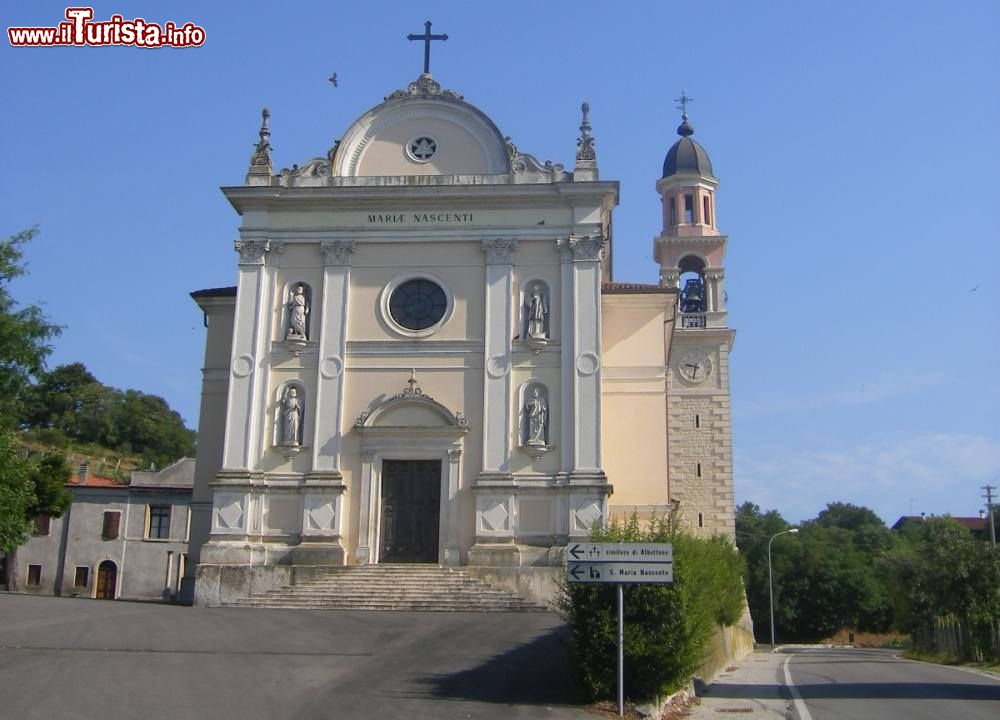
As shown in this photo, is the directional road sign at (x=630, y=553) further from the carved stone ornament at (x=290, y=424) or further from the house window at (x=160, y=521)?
the house window at (x=160, y=521)

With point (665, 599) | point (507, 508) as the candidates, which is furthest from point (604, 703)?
point (507, 508)

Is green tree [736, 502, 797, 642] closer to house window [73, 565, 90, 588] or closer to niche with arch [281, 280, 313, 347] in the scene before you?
house window [73, 565, 90, 588]

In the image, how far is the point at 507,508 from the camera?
28.5 m

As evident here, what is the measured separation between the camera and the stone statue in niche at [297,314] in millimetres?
30000

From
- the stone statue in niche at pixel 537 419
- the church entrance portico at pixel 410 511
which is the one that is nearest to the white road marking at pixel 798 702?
the stone statue in niche at pixel 537 419

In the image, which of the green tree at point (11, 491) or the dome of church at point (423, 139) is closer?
the green tree at point (11, 491)

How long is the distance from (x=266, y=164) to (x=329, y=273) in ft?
12.6

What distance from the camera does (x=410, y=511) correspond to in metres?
29.2

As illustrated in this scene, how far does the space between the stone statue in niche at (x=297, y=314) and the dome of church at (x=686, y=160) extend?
89.8 ft

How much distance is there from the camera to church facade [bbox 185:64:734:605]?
93.7 ft

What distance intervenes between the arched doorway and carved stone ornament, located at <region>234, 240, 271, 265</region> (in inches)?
996

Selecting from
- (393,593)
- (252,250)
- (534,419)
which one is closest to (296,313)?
(252,250)

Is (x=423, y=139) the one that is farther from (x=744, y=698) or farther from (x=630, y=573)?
(x=630, y=573)

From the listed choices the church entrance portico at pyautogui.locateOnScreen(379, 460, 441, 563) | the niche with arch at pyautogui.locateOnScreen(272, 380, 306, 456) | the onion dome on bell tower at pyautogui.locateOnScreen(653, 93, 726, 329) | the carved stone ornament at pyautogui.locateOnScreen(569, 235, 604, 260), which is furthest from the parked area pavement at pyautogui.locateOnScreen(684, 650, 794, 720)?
the onion dome on bell tower at pyautogui.locateOnScreen(653, 93, 726, 329)
